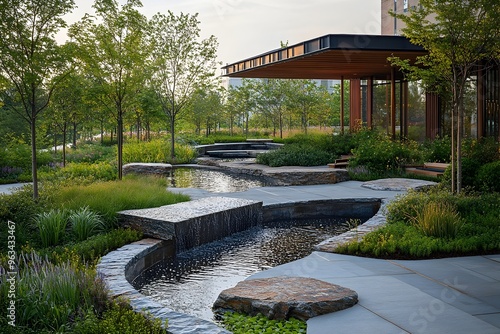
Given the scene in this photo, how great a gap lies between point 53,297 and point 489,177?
10508mm

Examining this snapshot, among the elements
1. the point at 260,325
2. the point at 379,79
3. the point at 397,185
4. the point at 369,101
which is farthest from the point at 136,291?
the point at 369,101

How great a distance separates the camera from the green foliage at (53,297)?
4.93 m

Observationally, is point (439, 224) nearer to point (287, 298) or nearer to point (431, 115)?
point (287, 298)

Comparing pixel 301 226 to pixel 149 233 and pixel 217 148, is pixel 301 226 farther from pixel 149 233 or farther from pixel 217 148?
pixel 217 148

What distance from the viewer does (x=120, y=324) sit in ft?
15.1

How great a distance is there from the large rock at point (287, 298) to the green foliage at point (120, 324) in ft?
3.71

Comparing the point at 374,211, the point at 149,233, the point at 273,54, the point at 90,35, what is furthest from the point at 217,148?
the point at 149,233

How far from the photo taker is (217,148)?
3050cm

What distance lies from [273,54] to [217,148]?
36.1 ft

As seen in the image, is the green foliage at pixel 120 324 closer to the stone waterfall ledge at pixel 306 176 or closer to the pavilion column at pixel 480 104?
the stone waterfall ledge at pixel 306 176

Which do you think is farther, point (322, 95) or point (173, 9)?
point (322, 95)

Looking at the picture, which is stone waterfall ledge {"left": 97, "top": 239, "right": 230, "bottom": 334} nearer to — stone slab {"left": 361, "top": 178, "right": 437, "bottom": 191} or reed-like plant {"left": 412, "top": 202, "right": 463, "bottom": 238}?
reed-like plant {"left": 412, "top": 202, "right": 463, "bottom": 238}

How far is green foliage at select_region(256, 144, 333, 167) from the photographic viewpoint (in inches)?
772

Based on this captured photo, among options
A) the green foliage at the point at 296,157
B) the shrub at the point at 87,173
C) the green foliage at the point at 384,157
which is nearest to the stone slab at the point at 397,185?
the green foliage at the point at 384,157
